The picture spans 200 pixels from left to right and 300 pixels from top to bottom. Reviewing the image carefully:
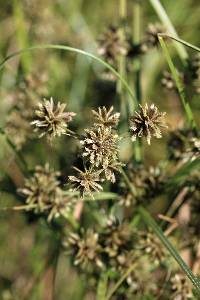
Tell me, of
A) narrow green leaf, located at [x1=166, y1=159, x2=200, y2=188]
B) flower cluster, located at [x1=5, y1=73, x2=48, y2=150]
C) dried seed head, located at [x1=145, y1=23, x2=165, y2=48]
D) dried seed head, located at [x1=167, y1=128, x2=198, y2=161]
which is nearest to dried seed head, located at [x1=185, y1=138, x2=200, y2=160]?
narrow green leaf, located at [x1=166, y1=159, x2=200, y2=188]

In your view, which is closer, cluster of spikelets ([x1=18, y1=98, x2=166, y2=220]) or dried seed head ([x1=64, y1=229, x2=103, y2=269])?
cluster of spikelets ([x1=18, y1=98, x2=166, y2=220])

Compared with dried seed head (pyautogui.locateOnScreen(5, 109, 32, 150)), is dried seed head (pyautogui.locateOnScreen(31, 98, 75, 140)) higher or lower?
lower

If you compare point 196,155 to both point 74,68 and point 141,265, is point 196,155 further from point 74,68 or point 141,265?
point 74,68

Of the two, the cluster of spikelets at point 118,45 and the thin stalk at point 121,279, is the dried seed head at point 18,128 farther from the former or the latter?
the thin stalk at point 121,279

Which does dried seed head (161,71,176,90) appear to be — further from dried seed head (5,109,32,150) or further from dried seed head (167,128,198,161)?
dried seed head (5,109,32,150)

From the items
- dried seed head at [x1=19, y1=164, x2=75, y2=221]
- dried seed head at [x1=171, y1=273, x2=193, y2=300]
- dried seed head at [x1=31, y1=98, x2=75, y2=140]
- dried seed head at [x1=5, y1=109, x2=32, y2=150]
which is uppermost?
dried seed head at [x1=5, y1=109, x2=32, y2=150]

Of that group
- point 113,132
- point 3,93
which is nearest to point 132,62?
point 3,93

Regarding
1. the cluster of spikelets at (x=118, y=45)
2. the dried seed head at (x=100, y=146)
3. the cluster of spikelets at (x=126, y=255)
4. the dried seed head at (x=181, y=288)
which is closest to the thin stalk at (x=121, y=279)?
the cluster of spikelets at (x=126, y=255)
